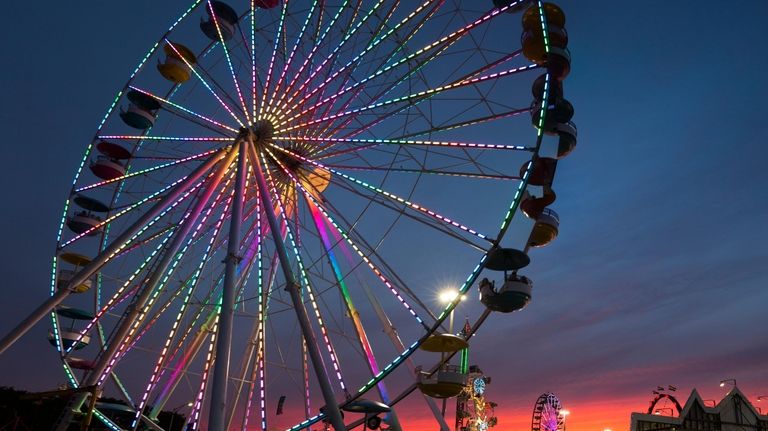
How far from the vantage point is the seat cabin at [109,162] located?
56.4 ft

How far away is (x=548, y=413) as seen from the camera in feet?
119

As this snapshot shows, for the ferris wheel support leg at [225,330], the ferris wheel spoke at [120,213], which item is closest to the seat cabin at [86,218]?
the ferris wheel spoke at [120,213]

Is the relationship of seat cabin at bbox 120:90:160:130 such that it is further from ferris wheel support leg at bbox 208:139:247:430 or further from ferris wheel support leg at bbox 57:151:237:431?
ferris wheel support leg at bbox 208:139:247:430

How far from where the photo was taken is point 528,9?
44.4 feet

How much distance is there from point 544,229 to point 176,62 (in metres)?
11.9

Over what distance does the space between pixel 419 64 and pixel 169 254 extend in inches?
296

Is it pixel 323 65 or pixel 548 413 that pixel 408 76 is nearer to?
pixel 323 65

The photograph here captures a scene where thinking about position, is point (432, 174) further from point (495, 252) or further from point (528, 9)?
point (528, 9)

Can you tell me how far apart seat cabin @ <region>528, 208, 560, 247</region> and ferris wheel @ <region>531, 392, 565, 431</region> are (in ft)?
87.2

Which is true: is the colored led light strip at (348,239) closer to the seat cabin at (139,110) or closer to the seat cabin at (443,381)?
the seat cabin at (443,381)

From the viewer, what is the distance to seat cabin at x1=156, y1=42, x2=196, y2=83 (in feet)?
55.3

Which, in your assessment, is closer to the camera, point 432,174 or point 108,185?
point 432,174

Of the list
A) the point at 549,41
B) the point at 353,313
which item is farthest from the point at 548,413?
the point at 549,41

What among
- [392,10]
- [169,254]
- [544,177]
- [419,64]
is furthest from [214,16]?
[544,177]
